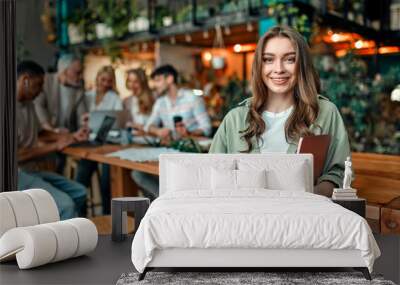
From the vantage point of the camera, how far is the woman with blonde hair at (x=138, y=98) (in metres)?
8.12

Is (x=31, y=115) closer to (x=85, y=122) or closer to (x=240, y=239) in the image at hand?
(x=85, y=122)

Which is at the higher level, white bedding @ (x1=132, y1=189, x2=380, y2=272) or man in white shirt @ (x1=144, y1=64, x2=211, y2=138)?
man in white shirt @ (x1=144, y1=64, x2=211, y2=138)

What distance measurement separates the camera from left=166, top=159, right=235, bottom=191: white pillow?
4.75 metres

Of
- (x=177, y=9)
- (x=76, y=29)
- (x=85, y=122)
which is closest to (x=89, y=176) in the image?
(x=85, y=122)

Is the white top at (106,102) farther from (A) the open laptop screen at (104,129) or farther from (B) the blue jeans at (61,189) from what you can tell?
(B) the blue jeans at (61,189)

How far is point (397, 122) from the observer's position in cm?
786

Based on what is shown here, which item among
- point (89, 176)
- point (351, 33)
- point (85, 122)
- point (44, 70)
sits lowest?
point (89, 176)

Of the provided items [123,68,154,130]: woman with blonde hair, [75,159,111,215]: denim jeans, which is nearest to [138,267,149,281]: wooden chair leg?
[75,159,111,215]: denim jeans

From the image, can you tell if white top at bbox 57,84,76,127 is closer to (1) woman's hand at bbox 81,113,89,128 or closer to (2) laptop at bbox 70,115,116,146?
(1) woman's hand at bbox 81,113,89,128

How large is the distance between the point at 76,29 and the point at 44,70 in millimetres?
841

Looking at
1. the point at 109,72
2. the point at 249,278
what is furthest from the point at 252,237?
the point at 109,72

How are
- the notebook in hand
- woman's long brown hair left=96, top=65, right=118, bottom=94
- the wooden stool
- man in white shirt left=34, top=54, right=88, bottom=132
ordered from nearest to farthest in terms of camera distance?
the notebook in hand, the wooden stool, man in white shirt left=34, top=54, right=88, bottom=132, woman's long brown hair left=96, top=65, right=118, bottom=94

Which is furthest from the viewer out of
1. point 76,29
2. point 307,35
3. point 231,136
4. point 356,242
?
point 76,29

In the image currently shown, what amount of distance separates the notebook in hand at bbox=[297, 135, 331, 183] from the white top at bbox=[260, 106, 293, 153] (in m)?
0.24
